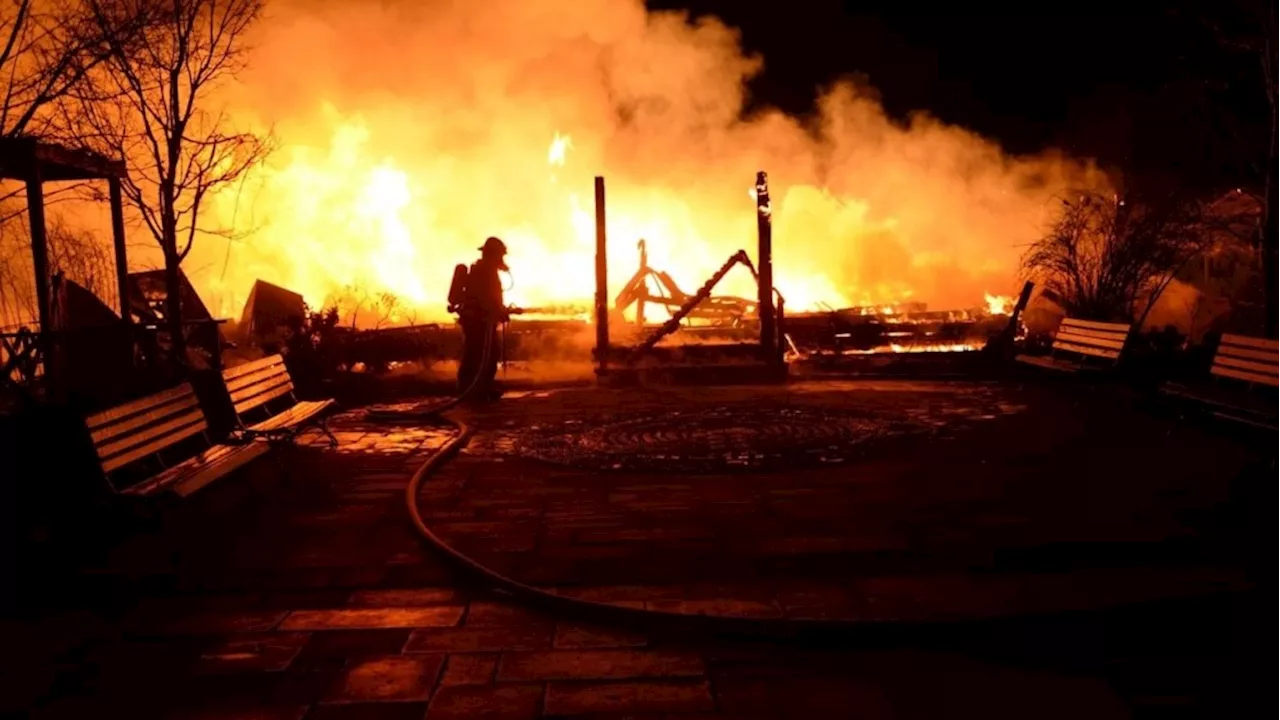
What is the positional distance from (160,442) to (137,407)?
35 centimetres

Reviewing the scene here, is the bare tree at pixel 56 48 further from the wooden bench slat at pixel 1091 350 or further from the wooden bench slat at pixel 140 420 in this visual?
the wooden bench slat at pixel 1091 350

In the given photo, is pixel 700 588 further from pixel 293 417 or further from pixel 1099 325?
pixel 1099 325

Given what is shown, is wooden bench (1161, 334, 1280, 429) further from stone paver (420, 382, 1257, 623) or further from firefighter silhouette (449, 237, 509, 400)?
firefighter silhouette (449, 237, 509, 400)

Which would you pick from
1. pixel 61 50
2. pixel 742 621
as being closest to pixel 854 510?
pixel 742 621

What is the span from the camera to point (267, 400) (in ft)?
24.8

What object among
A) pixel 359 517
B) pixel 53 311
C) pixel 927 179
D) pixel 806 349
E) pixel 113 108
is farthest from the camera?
pixel 927 179

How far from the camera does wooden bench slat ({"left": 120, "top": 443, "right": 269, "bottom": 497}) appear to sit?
16.6 feet

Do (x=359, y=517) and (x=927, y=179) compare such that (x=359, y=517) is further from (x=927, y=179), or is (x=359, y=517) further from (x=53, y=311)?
(x=927, y=179)

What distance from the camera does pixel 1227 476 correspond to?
6.06 m

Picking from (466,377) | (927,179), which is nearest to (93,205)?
(466,377)

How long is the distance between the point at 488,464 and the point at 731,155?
22348mm

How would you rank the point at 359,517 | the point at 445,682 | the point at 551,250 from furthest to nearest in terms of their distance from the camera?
the point at 551,250, the point at 359,517, the point at 445,682

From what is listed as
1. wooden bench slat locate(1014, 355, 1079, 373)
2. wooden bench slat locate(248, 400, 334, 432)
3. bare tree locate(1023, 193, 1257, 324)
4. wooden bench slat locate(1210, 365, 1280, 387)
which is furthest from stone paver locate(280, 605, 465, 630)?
bare tree locate(1023, 193, 1257, 324)

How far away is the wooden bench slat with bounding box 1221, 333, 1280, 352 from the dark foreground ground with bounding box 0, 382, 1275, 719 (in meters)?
0.85
